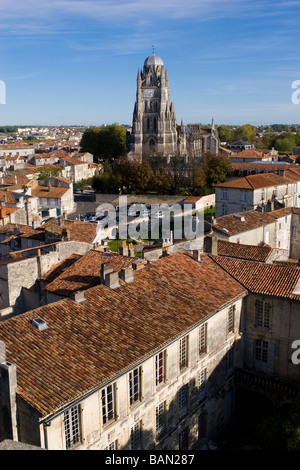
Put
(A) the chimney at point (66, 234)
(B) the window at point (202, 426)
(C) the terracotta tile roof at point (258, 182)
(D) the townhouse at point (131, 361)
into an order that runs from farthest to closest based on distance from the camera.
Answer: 1. (C) the terracotta tile roof at point (258, 182)
2. (A) the chimney at point (66, 234)
3. (B) the window at point (202, 426)
4. (D) the townhouse at point (131, 361)

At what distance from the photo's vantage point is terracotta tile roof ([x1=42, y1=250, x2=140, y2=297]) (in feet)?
64.2

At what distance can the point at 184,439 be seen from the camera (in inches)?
680

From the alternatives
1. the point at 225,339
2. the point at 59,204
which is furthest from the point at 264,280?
the point at 59,204

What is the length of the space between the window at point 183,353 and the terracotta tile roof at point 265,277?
4.57 m

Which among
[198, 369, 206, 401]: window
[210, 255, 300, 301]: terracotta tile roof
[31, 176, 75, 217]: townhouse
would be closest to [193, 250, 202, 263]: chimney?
[210, 255, 300, 301]: terracotta tile roof

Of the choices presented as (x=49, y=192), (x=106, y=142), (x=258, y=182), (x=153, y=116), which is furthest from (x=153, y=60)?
(x=258, y=182)

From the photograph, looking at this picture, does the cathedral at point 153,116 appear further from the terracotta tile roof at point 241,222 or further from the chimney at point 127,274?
the chimney at point 127,274

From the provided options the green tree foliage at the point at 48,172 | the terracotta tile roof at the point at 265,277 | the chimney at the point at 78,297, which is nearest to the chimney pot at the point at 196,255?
the terracotta tile roof at the point at 265,277

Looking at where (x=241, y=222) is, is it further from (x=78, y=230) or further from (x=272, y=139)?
(x=272, y=139)

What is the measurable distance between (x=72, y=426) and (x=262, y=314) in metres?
10.6

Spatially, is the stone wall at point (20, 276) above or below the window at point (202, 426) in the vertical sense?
above

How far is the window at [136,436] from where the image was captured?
14.7m

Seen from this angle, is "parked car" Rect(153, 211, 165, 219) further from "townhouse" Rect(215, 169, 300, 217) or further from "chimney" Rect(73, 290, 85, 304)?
"chimney" Rect(73, 290, 85, 304)

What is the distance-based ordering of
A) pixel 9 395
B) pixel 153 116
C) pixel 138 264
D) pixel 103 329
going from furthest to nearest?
1. pixel 153 116
2. pixel 138 264
3. pixel 103 329
4. pixel 9 395
